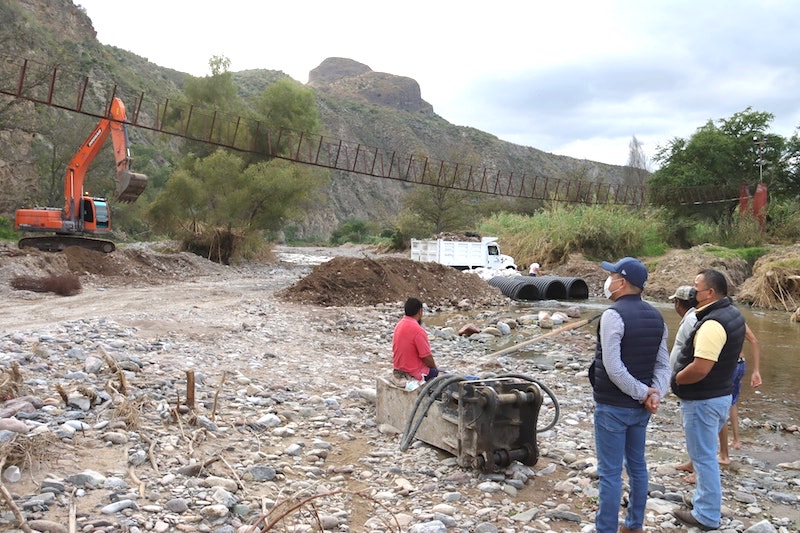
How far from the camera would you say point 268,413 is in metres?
6.68

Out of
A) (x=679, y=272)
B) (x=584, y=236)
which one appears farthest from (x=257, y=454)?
(x=584, y=236)

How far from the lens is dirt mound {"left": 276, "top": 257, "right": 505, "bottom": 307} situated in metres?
17.3

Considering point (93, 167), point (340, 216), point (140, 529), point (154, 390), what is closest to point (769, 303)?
point (154, 390)

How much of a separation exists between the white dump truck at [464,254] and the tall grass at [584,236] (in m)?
4.75

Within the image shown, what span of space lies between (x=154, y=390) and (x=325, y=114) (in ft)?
333

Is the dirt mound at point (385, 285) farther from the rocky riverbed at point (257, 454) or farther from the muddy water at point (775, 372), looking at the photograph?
the rocky riverbed at point (257, 454)

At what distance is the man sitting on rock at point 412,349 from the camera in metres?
6.30

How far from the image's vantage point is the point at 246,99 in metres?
93.1

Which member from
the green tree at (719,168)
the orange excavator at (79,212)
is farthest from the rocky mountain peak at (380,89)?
the orange excavator at (79,212)

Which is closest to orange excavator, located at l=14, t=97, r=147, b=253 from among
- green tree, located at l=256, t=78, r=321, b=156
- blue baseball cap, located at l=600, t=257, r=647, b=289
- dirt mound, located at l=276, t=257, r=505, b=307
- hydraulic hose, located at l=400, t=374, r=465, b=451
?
dirt mound, located at l=276, t=257, r=505, b=307

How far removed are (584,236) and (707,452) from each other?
88.0 ft

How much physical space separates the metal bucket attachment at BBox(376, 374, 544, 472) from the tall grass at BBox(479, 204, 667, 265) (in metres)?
25.2

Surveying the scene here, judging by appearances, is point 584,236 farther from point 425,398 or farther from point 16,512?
point 16,512

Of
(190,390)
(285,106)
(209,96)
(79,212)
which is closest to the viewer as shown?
(190,390)
